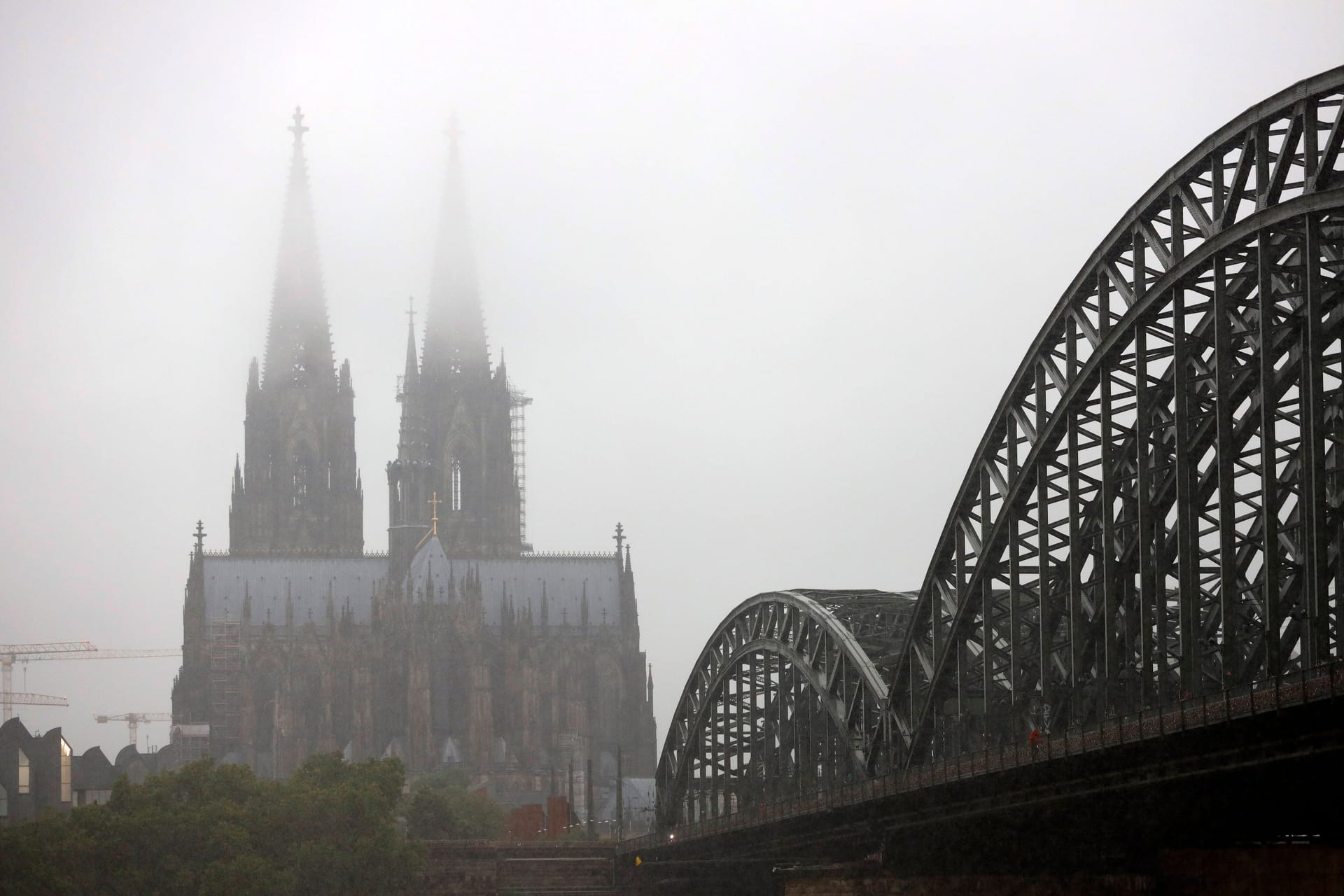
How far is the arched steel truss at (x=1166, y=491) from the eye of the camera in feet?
135

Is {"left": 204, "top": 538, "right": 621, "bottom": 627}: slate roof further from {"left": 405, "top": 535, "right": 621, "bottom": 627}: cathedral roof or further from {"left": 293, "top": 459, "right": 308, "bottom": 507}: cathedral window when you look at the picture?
{"left": 293, "top": 459, "right": 308, "bottom": 507}: cathedral window

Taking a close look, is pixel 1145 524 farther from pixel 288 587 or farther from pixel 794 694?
pixel 288 587

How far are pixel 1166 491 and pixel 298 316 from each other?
15370 centimetres

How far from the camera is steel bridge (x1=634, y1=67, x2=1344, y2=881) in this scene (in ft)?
132

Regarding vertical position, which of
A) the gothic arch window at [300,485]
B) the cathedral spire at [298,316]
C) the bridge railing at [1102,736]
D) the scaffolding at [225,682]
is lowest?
the bridge railing at [1102,736]

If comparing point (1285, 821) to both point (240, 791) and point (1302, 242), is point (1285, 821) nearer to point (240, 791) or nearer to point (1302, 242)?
point (1302, 242)

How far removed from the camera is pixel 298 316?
196375 millimetres

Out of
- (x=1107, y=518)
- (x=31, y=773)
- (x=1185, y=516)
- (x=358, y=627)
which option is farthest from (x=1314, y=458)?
(x=358, y=627)

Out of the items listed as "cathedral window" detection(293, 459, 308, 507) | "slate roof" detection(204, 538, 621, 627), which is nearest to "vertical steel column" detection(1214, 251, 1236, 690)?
"slate roof" detection(204, 538, 621, 627)

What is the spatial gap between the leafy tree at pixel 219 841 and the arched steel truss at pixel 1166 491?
35.1 meters

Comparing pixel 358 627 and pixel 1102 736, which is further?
pixel 358 627

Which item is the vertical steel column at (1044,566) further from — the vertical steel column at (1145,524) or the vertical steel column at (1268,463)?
the vertical steel column at (1268,463)

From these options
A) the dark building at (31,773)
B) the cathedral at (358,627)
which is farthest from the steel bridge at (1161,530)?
the cathedral at (358,627)

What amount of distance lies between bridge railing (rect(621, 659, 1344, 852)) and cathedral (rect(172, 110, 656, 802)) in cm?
10693
